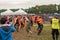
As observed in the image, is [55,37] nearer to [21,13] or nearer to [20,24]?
[20,24]

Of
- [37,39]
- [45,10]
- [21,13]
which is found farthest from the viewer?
[45,10]

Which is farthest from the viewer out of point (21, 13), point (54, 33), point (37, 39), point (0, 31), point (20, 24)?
point (21, 13)

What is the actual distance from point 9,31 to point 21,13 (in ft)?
80.6

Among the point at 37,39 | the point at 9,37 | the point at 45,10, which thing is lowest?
the point at 45,10

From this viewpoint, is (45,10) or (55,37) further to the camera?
(45,10)

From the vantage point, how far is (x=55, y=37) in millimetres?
15492

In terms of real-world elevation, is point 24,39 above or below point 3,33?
below

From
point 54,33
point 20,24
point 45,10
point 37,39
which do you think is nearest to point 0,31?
point 54,33

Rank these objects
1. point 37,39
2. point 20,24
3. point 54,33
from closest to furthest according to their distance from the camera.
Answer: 1. point 54,33
2. point 37,39
3. point 20,24

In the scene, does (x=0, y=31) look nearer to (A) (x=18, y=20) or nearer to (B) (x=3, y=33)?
(B) (x=3, y=33)

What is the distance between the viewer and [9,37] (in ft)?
25.4

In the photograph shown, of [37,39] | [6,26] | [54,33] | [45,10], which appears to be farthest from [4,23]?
[45,10]

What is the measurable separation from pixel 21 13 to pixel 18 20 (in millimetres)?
7421

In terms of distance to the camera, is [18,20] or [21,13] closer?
[18,20]
